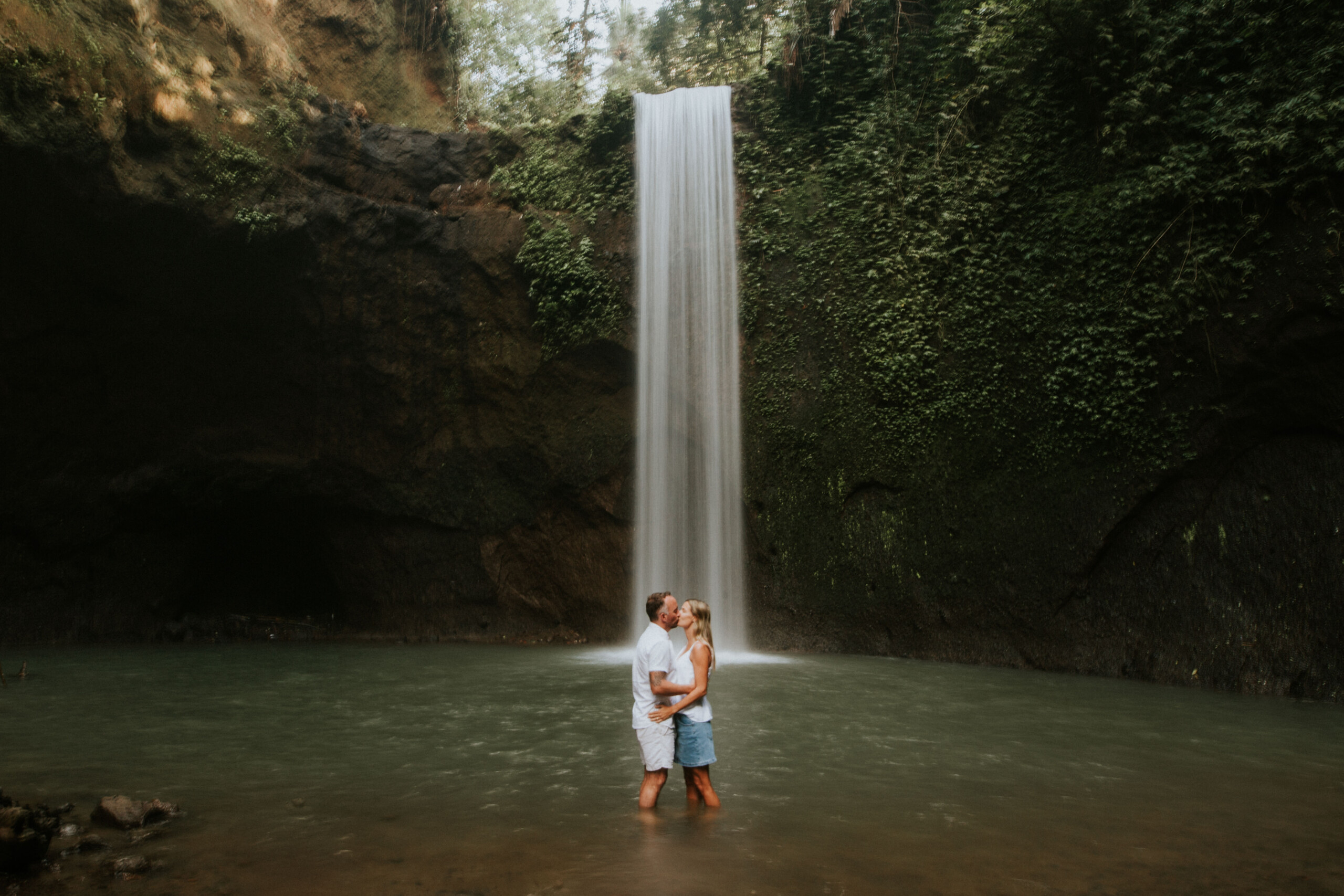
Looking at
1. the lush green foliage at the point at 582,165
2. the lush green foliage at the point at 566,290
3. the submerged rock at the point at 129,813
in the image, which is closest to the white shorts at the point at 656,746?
the submerged rock at the point at 129,813

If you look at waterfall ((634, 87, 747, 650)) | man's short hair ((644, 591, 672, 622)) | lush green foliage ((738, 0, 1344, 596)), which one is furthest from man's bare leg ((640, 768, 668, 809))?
Result: waterfall ((634, 87, 747, 650))

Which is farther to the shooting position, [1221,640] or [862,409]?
[862,409]

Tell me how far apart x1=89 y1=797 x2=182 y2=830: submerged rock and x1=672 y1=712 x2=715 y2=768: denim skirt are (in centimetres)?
269

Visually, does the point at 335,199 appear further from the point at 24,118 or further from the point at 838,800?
the point at 838,800

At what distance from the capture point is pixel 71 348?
14227 millimetres

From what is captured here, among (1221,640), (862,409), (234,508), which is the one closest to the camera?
Answer: (1221,640)

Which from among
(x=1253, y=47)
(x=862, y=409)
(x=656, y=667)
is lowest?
(x=656, y=667)

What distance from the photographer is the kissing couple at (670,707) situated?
472 centimetres

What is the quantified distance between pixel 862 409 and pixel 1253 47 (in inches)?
252

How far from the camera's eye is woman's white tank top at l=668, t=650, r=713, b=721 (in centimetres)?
477

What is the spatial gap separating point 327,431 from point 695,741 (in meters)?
13.0

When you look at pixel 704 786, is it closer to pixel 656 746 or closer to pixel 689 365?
pixel 656 746

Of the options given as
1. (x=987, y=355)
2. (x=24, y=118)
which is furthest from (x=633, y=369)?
(x=24, y=118)

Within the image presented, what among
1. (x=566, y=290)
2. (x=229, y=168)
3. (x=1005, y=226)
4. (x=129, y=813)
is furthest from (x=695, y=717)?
(x=229, y=168)
